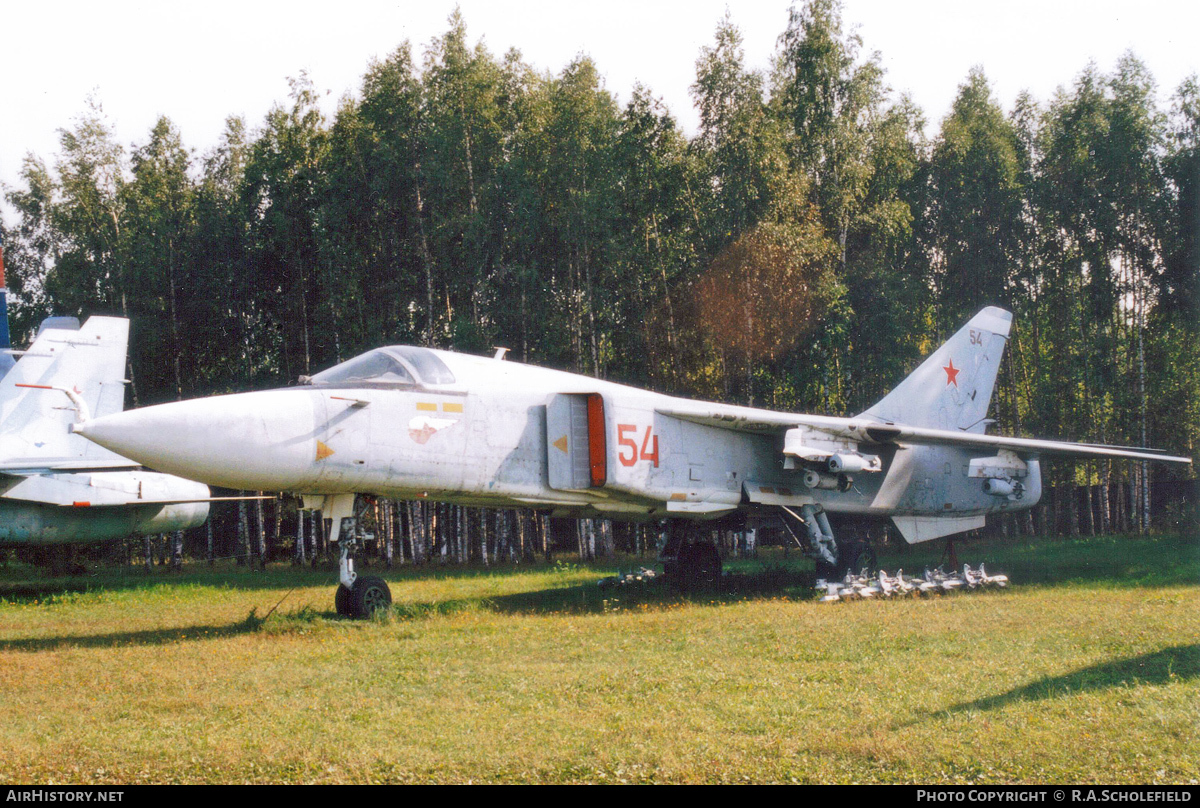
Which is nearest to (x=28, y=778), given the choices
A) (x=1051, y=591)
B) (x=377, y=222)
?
(x=1051, y=591)

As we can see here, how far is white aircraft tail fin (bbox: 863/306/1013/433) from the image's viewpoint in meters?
14.8

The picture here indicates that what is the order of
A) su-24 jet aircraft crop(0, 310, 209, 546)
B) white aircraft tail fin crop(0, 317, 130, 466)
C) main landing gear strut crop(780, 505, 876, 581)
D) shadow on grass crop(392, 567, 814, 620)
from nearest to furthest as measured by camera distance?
shadow on grass crop(392, 567, 814, 620), main landing gear strut crop(780, 505, 876, 581), su-24 jet aircraft crop(0, 310, 209, 546), white aircraft tail fin crop(0, 317, 130, 466)

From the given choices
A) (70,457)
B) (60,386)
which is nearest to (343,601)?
(70,457)

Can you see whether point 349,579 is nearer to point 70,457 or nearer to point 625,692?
Result: point 625,692

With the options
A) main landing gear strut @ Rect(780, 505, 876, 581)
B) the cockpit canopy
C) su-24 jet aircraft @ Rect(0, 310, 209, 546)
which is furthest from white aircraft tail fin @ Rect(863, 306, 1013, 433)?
su-24 jet aircraft @ Rect(0, 310, 209, 546)

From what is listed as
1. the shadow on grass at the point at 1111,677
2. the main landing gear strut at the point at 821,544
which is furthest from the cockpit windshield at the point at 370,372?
the shadow on grass at the point at 1111,677

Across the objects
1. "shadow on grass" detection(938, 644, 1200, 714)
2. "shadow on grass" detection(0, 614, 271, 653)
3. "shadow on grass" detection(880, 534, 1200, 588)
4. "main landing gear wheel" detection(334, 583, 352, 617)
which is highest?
"main landing gear wheel" detection(334, 583, 352, 617)

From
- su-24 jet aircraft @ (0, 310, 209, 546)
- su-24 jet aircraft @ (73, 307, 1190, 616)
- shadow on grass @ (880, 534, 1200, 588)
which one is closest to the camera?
su-24 jet aircraft @ (73, 307, 1190, 616)

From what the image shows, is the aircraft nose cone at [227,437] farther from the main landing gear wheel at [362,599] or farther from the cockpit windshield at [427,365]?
the main landing gear wheel at [362,599]

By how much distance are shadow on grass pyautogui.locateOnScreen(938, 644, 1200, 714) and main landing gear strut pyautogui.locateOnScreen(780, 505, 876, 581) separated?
5630 mm

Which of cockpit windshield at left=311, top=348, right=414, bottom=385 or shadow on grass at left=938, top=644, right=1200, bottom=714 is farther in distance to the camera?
cockpit windshield at left=311, top=348, right=414, bottom=385

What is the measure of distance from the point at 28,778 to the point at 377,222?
20.6 m

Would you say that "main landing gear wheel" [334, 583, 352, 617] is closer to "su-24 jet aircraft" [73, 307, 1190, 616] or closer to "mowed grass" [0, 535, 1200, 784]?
"su-24 jet aircraft" [73, 307, 1190, 616]

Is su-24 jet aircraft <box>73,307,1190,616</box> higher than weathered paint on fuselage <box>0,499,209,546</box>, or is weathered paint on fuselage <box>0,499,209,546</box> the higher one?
su-24 jet aircraft <box>73,307,1190,616</box>
